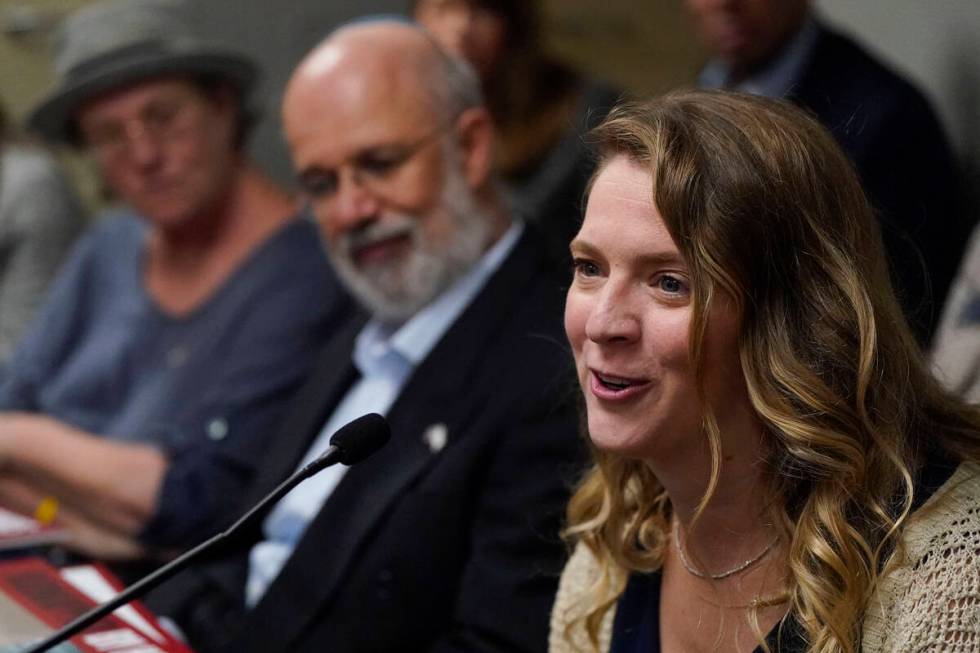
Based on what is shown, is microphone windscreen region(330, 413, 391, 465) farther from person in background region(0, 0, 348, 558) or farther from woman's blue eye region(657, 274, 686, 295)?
person in background region(0, 0, 348, 558)

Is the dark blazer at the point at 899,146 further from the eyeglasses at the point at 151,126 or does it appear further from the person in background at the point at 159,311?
the eyeglasses at the point at 151,126

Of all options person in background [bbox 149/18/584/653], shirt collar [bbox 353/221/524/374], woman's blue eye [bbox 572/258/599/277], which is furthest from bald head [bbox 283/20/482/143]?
woman's blue eye [bbox 572/258/599/277]

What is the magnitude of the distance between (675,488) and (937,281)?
3.98 ft

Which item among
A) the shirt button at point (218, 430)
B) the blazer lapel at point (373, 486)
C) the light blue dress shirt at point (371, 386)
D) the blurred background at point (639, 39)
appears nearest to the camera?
the blazer lapel at point (373, 486)

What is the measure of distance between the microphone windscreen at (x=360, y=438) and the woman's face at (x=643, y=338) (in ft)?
0.91

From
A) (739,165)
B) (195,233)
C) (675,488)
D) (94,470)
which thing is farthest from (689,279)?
(195,233)

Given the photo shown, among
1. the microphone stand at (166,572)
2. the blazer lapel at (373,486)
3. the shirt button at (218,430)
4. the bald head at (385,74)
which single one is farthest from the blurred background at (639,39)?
the microphone stand at (166,572)

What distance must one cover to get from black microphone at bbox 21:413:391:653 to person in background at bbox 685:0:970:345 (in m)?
1.07

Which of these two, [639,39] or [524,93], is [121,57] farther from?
[639,39]

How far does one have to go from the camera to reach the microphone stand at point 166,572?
5.50 feet

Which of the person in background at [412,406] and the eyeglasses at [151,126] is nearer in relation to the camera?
the person in background at [412,406]

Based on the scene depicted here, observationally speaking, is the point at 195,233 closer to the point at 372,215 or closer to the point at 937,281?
the point at 372,215

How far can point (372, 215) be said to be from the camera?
2643 millimetres

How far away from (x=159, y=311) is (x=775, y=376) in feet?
7.20
